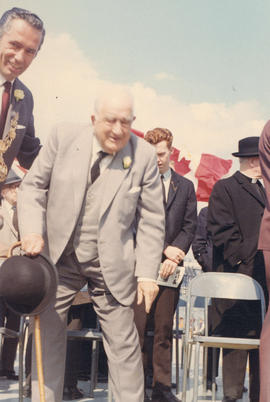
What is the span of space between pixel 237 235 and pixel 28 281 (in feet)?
7.13

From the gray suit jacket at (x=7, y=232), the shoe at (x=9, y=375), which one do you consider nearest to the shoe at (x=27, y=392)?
the shoe at (x=9, y=375)

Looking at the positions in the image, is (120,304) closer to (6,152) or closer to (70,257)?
(70,257)

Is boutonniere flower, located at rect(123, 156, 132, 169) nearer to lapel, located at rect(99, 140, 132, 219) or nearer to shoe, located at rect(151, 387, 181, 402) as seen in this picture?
lapel, located at rect(99, 140, 132, 219)

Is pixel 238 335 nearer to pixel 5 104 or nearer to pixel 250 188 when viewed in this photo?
pixel 250 188

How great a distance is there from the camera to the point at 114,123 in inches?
132

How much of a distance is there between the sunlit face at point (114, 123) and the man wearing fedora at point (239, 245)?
1833 mm

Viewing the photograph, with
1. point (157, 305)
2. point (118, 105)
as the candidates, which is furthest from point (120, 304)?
point (157, 305)

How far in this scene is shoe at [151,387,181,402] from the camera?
4812 millimetres

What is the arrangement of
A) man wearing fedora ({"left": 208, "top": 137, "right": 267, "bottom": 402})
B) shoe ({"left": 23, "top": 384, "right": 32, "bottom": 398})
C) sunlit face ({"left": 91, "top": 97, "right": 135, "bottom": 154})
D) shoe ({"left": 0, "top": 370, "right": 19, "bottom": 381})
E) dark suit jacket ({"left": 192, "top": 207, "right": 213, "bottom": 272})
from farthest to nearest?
dark suit jacket ({"left": 192, "top": 207, "right": 213, "bottom": 272}) < shoe ({"left": 0, "top": 370, "right": 19, "bottom": 381}) < shoe ({"left": 23, "top": 384, "right": 32, "bottom": 398}) < man wearing fedora ({"left": 208, "top": 137, "right": 267, "bottom": 402}) < sunlit face ({"left": 91, "top": 97, "right": 135, "bottom": 154})

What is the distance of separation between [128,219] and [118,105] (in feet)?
1.82

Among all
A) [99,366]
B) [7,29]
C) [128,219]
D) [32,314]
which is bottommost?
[99,366]

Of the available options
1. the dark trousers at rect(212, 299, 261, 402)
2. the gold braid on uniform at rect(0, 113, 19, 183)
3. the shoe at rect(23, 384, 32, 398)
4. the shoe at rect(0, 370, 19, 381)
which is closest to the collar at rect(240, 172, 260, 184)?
the dark trousers at rect(212, 299, 261, 402)

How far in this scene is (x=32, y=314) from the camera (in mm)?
3271

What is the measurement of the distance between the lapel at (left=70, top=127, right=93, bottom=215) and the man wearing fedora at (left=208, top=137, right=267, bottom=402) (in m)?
1.83
